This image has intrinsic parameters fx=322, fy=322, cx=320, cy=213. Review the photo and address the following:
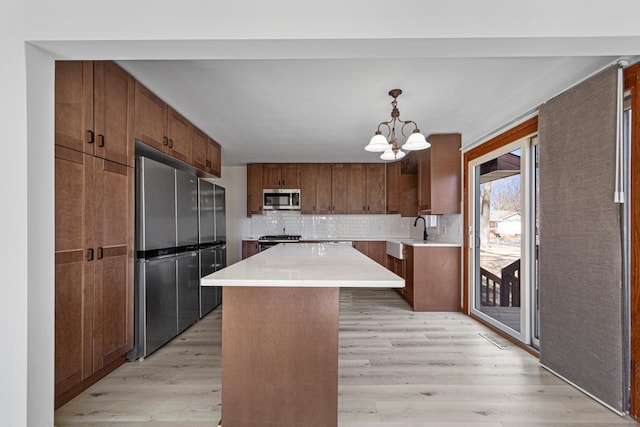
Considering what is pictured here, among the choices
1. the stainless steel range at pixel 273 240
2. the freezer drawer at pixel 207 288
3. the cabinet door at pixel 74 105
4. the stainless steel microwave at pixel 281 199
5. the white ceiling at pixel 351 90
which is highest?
the white ceiling at pixel 351 90

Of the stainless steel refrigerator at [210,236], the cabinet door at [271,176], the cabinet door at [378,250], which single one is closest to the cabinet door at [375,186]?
the cabinet door at [378,250]

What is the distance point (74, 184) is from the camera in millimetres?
1919

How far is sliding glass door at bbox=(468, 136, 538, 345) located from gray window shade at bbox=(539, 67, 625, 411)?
44 centimetres

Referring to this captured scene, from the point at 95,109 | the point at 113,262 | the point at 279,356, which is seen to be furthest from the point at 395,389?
the point at 95,109

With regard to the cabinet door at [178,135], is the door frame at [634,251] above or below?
below

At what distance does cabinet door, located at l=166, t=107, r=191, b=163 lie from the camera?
3039 millimetres

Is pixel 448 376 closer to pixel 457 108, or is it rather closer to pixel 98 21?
pixel 457 108

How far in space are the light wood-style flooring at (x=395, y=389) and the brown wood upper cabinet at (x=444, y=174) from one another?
5.26 feet

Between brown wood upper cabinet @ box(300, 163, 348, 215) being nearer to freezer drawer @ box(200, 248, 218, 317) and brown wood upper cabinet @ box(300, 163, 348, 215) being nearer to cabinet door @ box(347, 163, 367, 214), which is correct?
cabinet door @ box(347, 163, 367, 214)

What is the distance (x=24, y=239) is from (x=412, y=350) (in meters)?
2.68

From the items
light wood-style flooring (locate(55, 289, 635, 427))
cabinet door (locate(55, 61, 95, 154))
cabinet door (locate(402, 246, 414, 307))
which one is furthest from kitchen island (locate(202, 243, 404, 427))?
cabinet door (locate(402, 246, 414, 307))

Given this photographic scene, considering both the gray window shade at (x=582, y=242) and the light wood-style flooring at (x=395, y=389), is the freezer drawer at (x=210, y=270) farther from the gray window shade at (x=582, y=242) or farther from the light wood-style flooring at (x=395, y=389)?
the gray window shade at (x=582, y=242)

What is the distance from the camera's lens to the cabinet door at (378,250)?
5.68 metres

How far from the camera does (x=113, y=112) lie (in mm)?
2250
